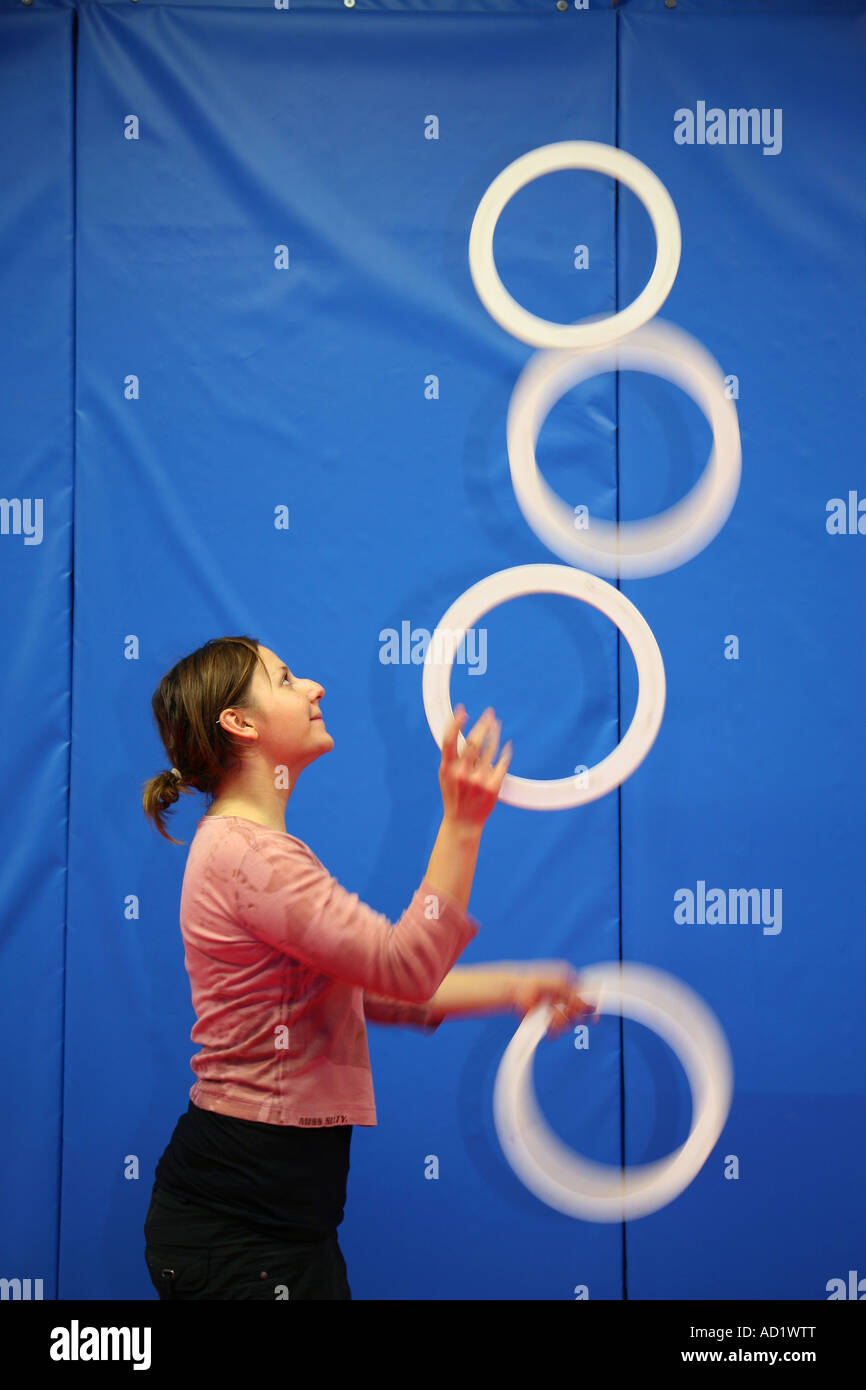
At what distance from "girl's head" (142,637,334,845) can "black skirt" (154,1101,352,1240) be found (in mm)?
501

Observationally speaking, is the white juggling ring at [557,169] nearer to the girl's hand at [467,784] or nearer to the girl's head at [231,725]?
the girl's head at [231,725]

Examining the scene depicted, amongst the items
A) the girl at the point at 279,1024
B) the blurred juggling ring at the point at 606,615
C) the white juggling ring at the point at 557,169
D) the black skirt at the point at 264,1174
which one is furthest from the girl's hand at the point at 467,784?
the white juggling ring at the point at 557,169

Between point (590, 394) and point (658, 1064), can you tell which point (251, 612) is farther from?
point (658, 1064)

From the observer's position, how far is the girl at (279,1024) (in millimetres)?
1710

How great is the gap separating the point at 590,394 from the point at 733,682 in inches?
33.1

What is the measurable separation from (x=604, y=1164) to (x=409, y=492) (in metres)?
1.79

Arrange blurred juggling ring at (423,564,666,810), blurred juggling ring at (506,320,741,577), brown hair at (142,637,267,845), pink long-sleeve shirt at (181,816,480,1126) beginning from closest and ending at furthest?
pink long-sleeve shirt at (181,816,480,1126), brown hair at (142,637,267,845), blurred juggling ring at (423,564,666,810), blurred juggling ring at (506,320,741,577)

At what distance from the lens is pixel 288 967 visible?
178 centimetres

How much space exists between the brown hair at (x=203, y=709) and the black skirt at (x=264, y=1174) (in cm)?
51

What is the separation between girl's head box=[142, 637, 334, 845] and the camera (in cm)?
191

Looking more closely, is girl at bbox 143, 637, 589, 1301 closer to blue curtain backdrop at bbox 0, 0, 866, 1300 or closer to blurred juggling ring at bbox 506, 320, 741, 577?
blue curtain backdrop at bbox 0, 0, 866, 1300

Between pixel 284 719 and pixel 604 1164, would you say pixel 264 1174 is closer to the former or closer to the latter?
pixel 284 719

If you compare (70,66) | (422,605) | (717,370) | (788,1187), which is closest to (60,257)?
(70,66)

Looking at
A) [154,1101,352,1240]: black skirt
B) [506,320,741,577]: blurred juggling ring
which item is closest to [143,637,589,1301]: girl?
[154,1101,352,1240]: black skirt
